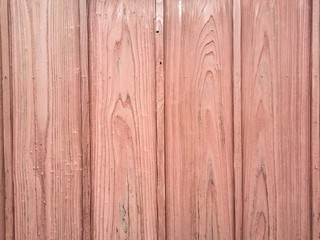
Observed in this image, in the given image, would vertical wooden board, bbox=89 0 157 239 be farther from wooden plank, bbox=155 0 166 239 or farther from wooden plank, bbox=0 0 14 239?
wooden plank, bbox=0 0 14 239

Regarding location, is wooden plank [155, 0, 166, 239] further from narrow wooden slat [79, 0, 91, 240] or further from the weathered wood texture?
narrow wooden slat [79, 0, 91, 240]

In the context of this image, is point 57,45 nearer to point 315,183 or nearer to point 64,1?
point 64,1

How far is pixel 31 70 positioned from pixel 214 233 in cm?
81

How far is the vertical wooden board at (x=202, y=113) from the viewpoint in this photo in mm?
828

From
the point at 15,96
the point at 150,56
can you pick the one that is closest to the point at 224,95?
the point at 150,56

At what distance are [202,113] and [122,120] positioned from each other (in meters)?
0.27

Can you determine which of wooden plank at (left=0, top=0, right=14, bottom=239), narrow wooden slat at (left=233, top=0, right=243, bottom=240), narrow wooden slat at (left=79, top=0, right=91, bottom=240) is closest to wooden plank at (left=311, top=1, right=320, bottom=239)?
narrow wooden slat at (left=233, top=0, right=243, bottom=240)

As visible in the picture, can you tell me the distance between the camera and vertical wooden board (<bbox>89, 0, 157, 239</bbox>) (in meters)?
0.83

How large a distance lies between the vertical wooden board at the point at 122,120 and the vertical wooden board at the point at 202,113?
79 millimetres

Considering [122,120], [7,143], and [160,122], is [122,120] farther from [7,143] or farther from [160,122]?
[7,143]

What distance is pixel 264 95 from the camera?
0.83 metres

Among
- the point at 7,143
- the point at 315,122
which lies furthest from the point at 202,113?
the point at 7,143

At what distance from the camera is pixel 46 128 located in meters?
0.83

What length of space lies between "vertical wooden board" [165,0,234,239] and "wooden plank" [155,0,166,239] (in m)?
0.02
